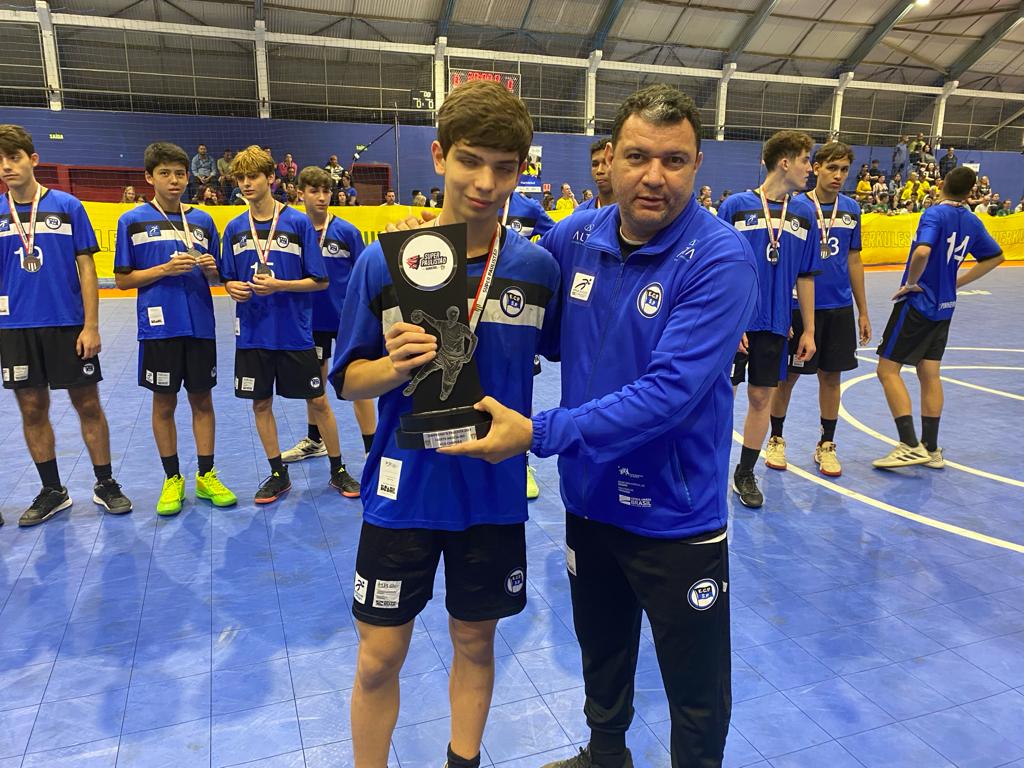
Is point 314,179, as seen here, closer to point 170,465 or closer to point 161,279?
point 161,279

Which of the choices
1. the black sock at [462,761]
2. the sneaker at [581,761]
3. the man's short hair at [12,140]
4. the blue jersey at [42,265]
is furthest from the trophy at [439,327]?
the blue jersey at [42,265]

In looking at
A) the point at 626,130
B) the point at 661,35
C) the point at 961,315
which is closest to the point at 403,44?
the point at 661,35

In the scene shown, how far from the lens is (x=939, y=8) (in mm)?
23250

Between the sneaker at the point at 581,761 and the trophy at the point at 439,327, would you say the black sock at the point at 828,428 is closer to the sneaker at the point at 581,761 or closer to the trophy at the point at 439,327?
the sneaker at the point at 581,761

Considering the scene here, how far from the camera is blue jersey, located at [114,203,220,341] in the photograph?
4.29m

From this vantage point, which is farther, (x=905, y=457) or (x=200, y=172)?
(x=200, y=172)

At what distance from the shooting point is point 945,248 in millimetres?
5148

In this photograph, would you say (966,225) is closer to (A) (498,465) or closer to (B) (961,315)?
(A) (498,465)

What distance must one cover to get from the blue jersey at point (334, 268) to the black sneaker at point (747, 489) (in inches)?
127

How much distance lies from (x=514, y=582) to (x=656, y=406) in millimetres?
802

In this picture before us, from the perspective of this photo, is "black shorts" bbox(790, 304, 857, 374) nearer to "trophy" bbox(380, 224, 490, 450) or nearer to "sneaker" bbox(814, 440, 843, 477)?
"sneaker" bbox(814, 440, 843, 477)

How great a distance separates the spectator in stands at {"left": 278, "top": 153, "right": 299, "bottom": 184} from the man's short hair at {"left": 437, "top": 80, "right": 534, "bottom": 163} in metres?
17.3

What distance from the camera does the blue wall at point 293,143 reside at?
17.5 meters

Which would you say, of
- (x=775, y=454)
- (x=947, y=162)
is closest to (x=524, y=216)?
(x=775, y=454)
